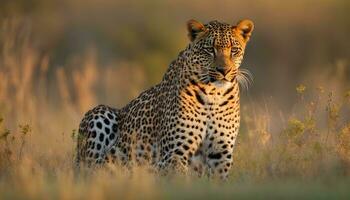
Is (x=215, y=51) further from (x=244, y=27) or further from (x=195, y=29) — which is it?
(x=244, y=27)

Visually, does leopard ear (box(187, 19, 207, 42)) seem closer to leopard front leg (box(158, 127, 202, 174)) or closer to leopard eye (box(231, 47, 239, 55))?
leopard eye (box(231, 47, 239, 55))

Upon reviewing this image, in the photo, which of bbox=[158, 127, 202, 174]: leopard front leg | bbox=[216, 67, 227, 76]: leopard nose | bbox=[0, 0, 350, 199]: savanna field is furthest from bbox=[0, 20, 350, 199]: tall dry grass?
bbox=[216, 67, 227, 76]: leopard nose

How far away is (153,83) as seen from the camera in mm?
26297

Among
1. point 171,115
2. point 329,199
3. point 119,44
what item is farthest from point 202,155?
point 119,44

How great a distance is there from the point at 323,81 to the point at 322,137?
7.95 metres

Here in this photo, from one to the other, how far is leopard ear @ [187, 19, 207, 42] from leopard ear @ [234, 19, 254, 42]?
1.40ft

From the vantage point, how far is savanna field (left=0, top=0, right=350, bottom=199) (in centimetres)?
1073

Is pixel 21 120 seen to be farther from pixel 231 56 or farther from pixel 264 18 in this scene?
pixel 264 18

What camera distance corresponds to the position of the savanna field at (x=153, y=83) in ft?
35.2

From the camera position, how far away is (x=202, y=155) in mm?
12773

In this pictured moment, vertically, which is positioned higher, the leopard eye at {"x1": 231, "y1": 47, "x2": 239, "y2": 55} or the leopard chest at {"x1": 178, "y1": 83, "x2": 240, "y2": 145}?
the leopard eye at {"x1": 231, "y1": 47, "x2": 239, "y2": 55}

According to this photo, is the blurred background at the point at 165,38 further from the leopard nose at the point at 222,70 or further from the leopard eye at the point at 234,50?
the leopard nose at the point at 222,70

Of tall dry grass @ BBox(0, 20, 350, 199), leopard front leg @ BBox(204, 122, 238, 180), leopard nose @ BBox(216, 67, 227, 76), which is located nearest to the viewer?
tall dry grass @ BBox(0, 20, 350, 199)

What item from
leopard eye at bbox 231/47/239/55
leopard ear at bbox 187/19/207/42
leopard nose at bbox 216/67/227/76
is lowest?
leopard nose at bbox 216/67/227/76
